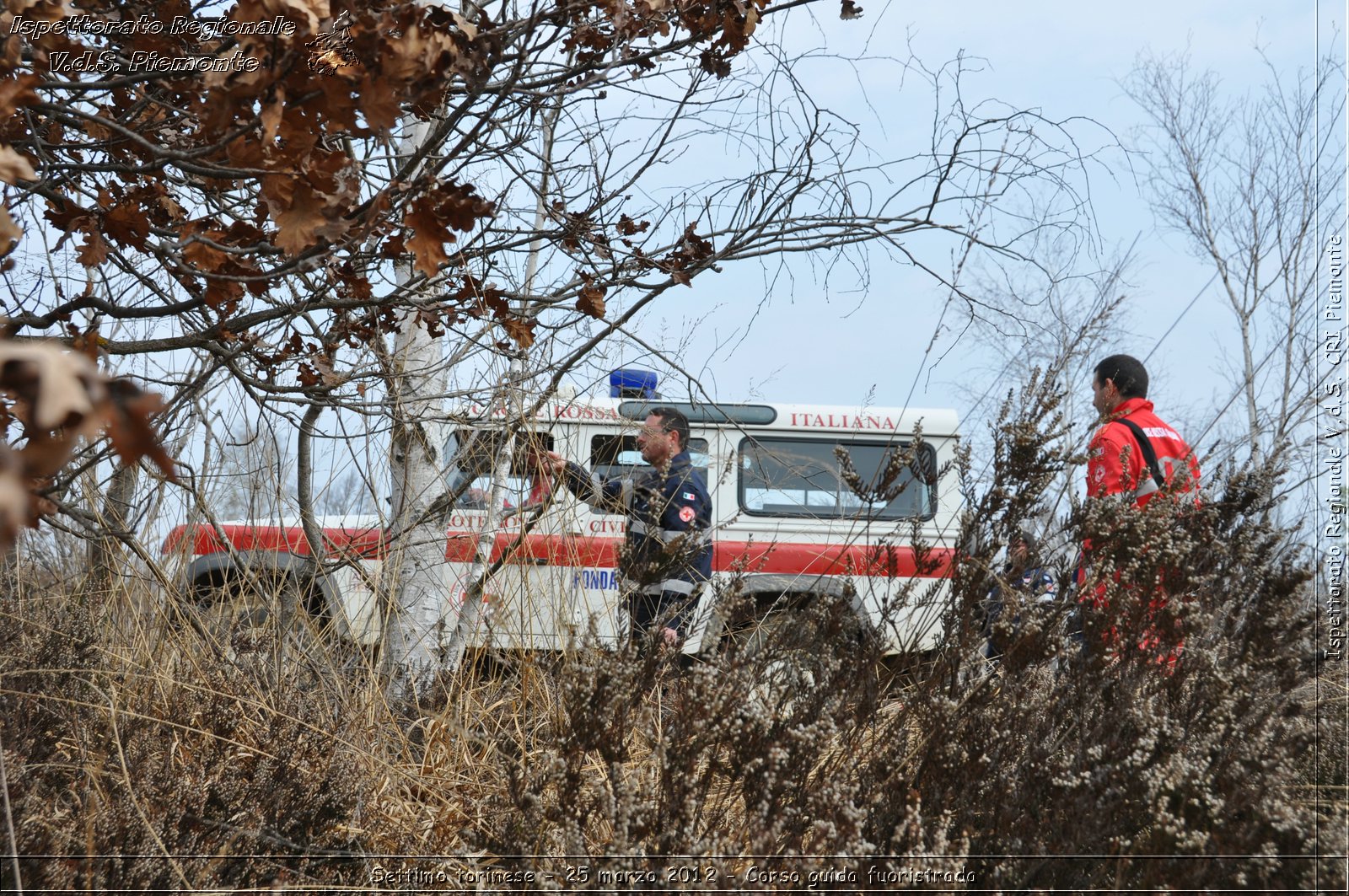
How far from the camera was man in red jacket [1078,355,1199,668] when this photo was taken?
7.46 ft

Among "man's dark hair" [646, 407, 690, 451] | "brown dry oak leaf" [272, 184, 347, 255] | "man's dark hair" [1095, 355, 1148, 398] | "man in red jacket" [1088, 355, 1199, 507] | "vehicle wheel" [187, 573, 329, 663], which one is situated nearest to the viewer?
"brown dry oak leaf" [272, 184, 347, 255]

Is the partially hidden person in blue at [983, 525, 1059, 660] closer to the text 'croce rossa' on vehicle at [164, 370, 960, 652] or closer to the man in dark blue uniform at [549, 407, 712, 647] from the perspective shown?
the text 'croce rossa' on vehicle at [164, 370, 960, 652]

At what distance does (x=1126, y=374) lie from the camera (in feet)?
12.2

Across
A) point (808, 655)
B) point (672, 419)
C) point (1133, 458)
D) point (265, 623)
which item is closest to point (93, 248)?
point (265, 623)

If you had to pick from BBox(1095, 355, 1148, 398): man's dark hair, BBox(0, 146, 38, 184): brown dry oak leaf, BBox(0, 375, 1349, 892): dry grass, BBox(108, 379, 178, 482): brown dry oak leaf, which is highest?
BBox(1095, 355, 1148, 398): man's dark hair

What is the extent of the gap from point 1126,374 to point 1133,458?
457mm

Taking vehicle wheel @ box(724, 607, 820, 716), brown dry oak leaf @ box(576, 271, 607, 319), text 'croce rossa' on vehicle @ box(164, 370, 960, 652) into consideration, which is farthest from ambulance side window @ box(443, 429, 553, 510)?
vehicle wheel @ box(724, 607, 820, 716)

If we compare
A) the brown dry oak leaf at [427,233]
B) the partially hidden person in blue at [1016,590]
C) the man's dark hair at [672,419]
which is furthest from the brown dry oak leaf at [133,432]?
the man's dark hair at [672,419]

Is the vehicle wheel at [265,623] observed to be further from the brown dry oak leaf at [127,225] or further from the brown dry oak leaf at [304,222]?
the brown dry oak leaf at [304,222]

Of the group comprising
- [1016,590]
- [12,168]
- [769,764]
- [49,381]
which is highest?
[12,168]

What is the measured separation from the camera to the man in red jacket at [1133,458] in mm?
2273

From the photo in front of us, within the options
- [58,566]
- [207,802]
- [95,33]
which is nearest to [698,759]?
[207,802]

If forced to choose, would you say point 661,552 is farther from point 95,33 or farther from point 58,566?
point 58,566

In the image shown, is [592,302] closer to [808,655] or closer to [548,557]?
[548,557]
